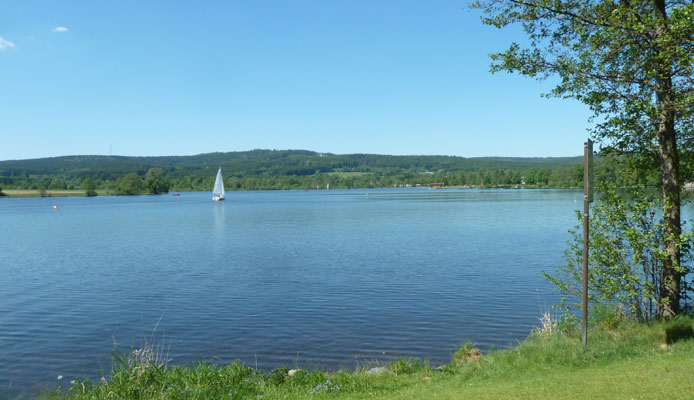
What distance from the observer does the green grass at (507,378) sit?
8086 mm

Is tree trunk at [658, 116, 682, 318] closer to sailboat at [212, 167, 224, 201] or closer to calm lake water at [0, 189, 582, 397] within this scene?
calm lake water at [0, 189, 582, 397]

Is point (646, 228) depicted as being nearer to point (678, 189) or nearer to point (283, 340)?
point (678, 189)

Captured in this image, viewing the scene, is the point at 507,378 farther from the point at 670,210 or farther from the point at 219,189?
the point at 219,189

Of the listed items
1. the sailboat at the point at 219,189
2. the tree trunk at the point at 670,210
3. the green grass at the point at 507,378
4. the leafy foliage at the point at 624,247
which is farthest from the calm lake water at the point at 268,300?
the sailboat at the point at 219,189

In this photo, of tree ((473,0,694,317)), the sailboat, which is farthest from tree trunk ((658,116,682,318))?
the sailboat

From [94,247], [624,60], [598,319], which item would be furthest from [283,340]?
[94,247]

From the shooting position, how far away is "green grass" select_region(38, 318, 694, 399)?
8.09 meters

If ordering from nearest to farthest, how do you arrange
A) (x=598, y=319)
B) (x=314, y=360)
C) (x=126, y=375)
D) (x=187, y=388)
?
(x=187, y=388) < (x=126, y=375) < (x=598, y=319) < (x=314, y=360)

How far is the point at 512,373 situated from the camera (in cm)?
962

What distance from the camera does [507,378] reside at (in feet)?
30.7

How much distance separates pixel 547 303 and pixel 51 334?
1748 centimetres

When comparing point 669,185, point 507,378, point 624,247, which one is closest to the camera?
point 507,378

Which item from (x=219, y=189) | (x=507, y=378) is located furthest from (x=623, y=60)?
(x=219, y=189)

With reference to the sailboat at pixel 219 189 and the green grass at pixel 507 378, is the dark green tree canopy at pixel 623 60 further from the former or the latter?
the sailboat at pixel 219 189
